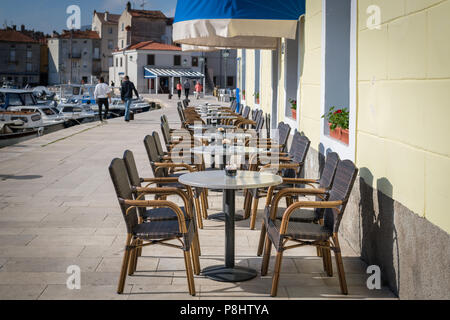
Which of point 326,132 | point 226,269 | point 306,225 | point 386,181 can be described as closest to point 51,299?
point 226,269

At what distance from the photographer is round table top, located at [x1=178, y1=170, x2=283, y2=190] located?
450 centimetres

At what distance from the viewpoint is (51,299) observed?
4.15m

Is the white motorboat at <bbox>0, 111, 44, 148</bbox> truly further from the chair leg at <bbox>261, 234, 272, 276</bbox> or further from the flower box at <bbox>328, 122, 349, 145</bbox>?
the chair leg at <bbox>261, 234, 272, 276</bbox>

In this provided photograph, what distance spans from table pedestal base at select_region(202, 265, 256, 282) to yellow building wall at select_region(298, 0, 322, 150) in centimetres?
318

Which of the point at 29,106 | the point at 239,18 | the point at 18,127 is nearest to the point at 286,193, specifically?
the point at 239,18

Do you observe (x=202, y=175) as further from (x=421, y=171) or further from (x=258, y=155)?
(x=258, y=155)

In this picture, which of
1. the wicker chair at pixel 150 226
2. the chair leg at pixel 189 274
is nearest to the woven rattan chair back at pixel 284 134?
the wicker chair at pixel 150 226

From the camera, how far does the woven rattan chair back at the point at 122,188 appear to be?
4.30 m

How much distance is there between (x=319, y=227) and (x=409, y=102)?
47.9 inches

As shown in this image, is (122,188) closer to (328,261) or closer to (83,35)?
(328,261)

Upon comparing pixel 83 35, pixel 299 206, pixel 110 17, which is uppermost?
pixel 110 17

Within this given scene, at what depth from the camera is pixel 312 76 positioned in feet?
26.5

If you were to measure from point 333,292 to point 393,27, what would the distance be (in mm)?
2020

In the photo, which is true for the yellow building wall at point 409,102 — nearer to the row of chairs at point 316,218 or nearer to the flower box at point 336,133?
the row of chairs at point 316,218
